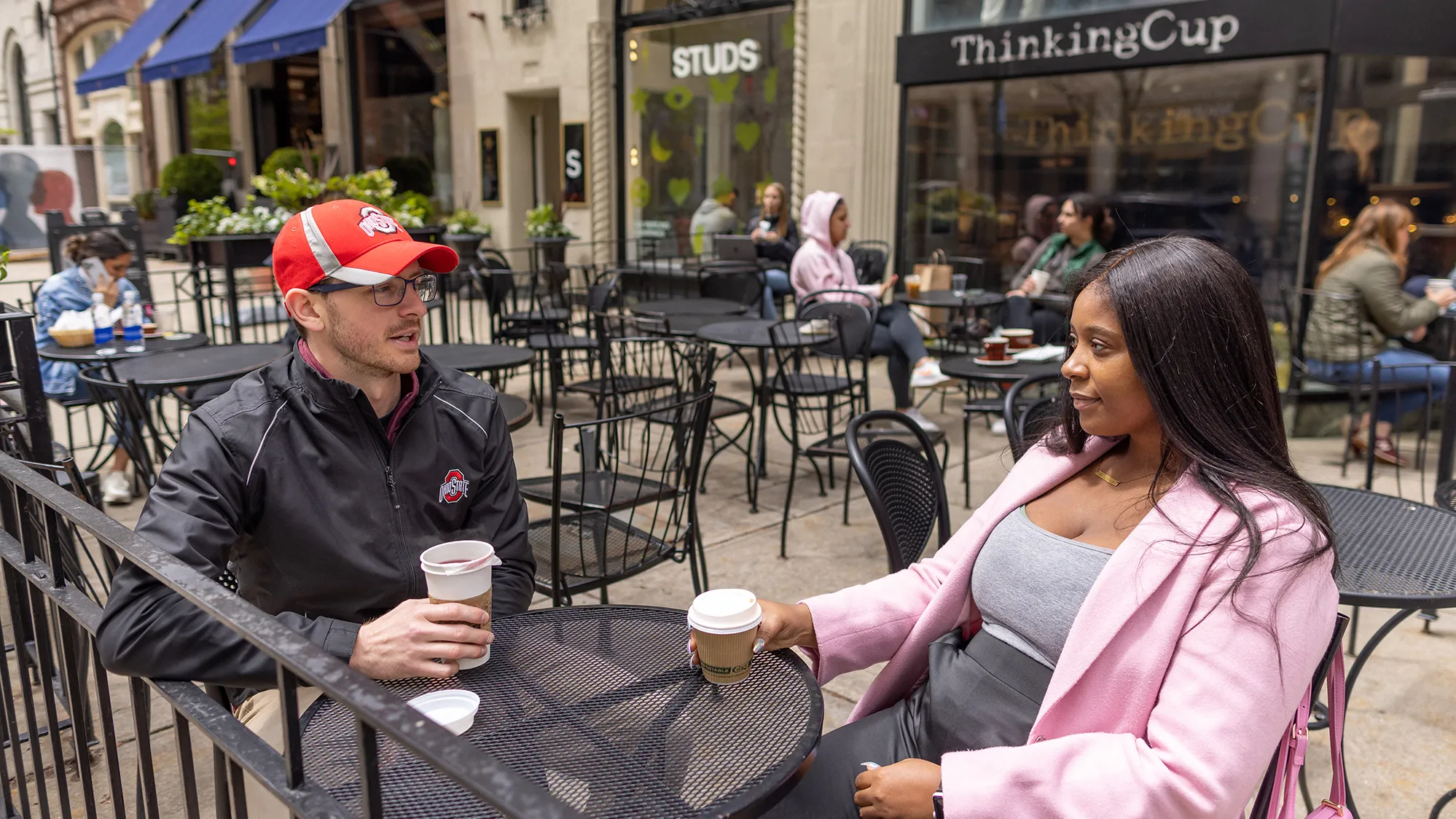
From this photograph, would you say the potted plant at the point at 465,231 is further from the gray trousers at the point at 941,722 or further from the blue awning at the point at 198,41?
the gray trousers at the point at 941,722

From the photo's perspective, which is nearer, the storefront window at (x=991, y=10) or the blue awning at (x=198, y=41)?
the storefront window at (x=991, y=10)

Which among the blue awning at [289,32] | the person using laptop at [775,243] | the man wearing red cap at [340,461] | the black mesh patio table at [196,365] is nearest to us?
the man wearing red cap at [340,461]

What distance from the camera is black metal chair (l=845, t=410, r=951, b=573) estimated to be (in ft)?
8.88

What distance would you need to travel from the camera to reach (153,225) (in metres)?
21.9

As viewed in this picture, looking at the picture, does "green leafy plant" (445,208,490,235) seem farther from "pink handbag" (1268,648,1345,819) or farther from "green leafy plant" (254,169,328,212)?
"pink handbag" (1268,648,1345,819)

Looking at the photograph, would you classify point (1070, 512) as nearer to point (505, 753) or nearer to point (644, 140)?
point (505, 753)

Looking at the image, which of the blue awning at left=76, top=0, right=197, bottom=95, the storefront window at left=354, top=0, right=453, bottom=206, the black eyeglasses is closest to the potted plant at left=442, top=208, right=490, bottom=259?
the storefront window at left=354, top=0, right=453, bottom=206

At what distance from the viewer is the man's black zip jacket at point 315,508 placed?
184 centimetres

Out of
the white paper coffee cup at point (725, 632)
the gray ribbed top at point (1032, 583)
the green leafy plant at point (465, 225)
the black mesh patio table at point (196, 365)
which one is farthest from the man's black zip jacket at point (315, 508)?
the green leafy plant at point (465, 225)

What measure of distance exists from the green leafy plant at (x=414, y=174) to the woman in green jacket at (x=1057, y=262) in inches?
493

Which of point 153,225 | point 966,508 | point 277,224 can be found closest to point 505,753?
point 966,508

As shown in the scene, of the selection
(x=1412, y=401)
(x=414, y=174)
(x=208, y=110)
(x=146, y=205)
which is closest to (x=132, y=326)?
(x=1412, y=401)

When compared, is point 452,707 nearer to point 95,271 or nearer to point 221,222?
point 95,271

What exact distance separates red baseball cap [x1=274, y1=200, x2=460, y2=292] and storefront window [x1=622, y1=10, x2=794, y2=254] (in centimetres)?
1050
